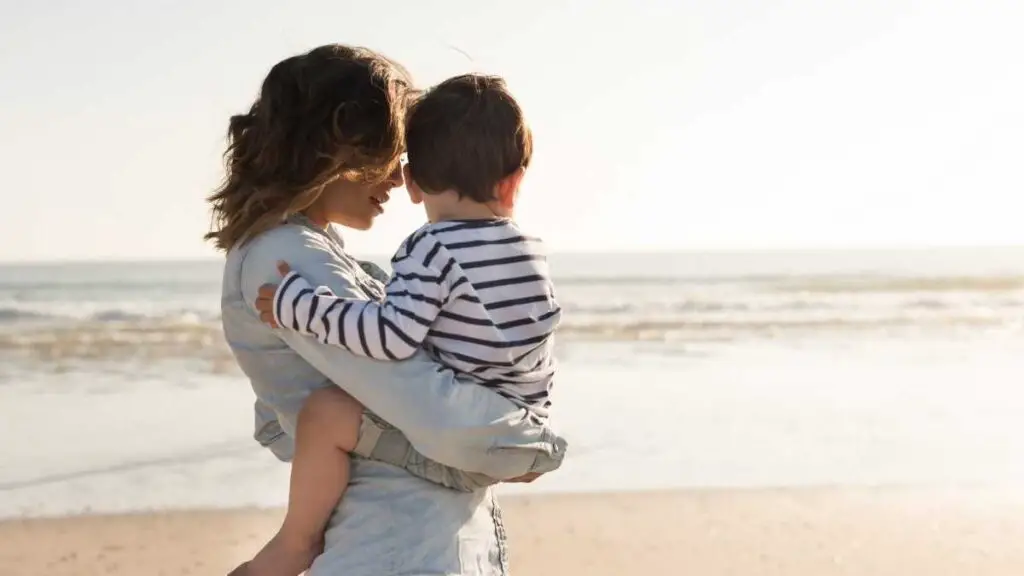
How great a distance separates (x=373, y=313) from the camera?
201 centimetres

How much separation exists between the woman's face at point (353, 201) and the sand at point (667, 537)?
149 inches

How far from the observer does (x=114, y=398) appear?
10391 millimetres

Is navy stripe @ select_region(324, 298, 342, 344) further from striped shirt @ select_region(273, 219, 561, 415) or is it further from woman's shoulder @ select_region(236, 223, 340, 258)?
woman's shoulder @ select_region(236, 223, 340, 258)

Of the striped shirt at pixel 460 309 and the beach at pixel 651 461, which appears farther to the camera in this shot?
the beach at pixel 651 461

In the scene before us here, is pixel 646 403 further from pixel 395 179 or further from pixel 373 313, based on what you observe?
pixel 373 313

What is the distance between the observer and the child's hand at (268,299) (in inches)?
82.4

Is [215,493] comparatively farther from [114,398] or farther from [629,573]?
[114,398]

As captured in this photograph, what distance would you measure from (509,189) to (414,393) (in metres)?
0.43

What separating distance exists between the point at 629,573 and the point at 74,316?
17305 millimetres

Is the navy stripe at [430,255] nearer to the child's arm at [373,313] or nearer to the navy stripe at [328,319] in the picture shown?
the child's arm at [373,313]

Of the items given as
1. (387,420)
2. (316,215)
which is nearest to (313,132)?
(316,215)

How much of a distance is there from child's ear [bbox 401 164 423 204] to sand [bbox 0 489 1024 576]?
151 inches

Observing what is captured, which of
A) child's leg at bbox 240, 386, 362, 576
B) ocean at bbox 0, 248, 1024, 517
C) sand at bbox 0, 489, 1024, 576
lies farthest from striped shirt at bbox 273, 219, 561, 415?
ocean at bbox 0, 248, 1024, 517

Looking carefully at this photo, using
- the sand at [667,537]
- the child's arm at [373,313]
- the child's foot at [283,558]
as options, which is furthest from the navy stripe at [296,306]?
the sand at [667,537]
